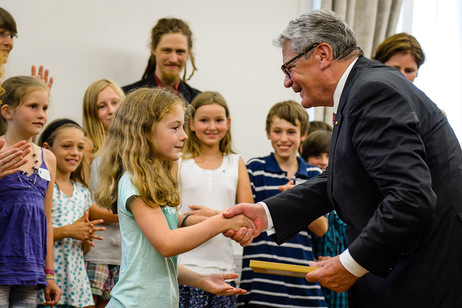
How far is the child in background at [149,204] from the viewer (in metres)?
2.20

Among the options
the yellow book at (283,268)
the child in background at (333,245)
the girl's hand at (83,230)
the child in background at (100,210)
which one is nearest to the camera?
the yellow book at (283,268)

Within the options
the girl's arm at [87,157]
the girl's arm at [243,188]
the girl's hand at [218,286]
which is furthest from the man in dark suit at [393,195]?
the girl's arm at [87,157]

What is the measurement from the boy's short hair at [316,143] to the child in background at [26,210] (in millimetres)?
1853

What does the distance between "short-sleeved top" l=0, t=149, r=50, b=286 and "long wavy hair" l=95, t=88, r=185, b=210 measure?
700mm

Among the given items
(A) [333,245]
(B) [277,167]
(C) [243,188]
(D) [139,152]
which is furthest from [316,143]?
(D) [139,152]

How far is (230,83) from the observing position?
516cm

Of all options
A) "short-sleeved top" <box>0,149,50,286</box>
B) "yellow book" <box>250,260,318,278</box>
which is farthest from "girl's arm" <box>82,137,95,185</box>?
"yellow book" <box>250,260,318,278</box>

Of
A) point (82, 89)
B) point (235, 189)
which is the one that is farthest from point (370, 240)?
point (82, 89)

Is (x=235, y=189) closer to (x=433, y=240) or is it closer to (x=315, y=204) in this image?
(x=315, y=204)

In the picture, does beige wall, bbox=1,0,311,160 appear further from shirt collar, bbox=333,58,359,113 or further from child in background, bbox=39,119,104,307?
shirt collar, bbox=333,58,359,113

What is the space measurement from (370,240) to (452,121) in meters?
4.54

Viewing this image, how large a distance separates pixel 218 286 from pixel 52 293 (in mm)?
1185

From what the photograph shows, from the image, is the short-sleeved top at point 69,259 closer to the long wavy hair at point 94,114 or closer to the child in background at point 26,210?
the child in background at point 26,210

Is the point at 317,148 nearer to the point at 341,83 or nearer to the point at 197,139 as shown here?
the point at 197,139
